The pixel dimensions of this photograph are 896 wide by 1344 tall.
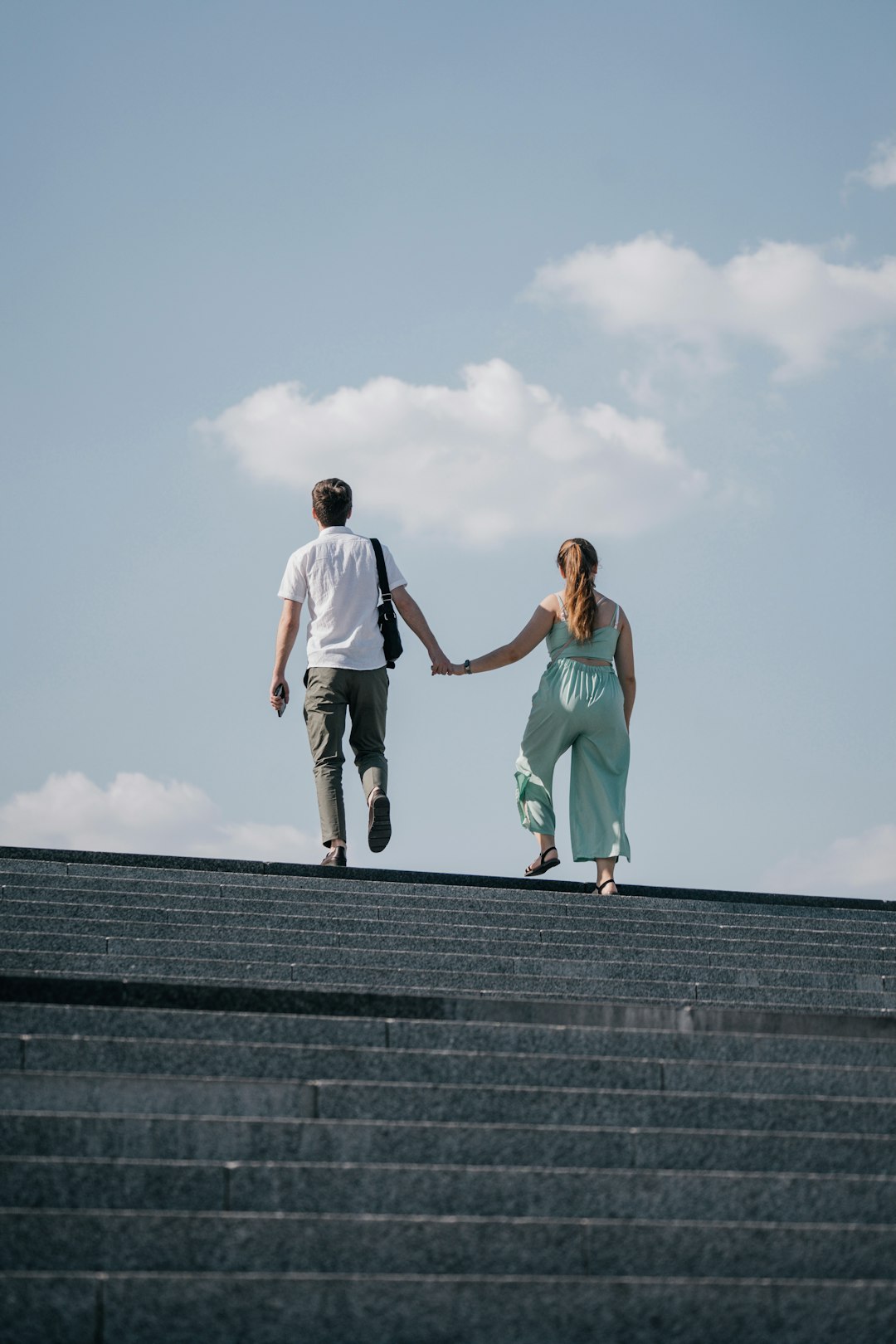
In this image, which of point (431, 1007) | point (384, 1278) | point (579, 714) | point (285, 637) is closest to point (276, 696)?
point (285, 637)

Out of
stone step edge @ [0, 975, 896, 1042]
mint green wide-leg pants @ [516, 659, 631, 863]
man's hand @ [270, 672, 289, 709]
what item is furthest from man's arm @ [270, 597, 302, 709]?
stone step edge @ [0, 975, 896, 1042]

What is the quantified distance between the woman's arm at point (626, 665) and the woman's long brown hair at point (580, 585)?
234 millimetres

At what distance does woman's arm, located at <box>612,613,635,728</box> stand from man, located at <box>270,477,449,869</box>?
47.8 inches

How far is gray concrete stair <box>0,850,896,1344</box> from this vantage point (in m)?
3.54

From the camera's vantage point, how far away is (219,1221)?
370 cm

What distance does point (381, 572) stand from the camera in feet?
28.1

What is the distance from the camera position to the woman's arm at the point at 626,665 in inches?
344

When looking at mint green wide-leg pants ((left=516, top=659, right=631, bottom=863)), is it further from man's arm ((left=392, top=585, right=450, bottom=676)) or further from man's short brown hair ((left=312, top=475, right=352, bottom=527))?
man's short brown hair ((left=312, top=475, right=352, bottom=527))

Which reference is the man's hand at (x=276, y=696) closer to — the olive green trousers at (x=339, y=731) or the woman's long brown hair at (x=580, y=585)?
the olive green trousers at (x=339, y=731)

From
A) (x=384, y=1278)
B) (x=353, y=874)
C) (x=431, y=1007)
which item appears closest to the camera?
(x=384, y=1278)

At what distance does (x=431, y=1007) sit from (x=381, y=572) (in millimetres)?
3647

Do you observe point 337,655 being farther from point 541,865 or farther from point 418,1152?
point 418,1152

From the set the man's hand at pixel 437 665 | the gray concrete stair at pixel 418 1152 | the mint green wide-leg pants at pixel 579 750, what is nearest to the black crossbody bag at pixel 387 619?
the man's hand at pixel 437 665

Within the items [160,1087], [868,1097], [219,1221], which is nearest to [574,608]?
[868,1097]
